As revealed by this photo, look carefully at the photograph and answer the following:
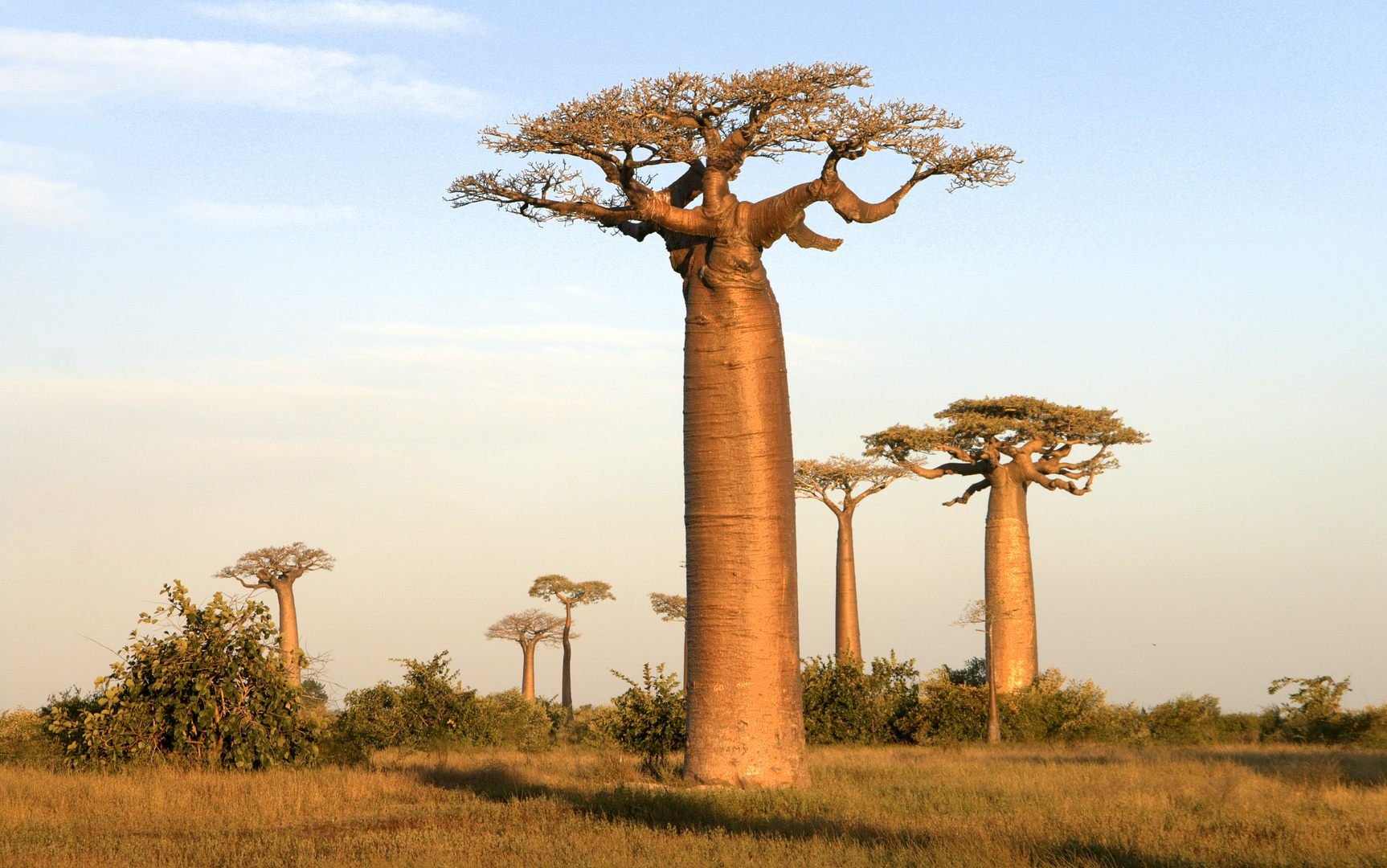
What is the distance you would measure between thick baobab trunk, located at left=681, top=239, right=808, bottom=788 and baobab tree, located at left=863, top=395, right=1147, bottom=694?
1197cm

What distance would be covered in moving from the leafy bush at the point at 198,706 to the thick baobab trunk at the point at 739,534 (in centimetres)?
414

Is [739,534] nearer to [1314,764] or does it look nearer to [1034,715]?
[1314,764]

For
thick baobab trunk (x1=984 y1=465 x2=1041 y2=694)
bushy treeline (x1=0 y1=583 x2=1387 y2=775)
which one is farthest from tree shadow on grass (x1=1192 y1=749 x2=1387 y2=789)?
thick baobab trunk (x1=984 y1=465 x2=1041 y2=694)

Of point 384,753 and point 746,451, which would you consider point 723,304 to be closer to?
point 746,451

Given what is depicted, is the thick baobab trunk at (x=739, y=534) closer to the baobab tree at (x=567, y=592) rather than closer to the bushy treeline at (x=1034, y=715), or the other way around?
the bushy treeline at (x=1034, y=715)

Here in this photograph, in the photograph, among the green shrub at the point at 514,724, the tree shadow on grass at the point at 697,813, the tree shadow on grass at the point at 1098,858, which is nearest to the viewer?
the tree shadow on grass at the point at 1098,858

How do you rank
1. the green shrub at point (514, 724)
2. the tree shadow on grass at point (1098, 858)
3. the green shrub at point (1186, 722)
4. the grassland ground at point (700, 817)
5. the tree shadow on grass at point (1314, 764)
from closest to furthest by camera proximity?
the tree shadow on grass at point (1098, 858) < the grassland ground at point (700, 817) < the tree shadow on grass at point (1314, 764) < the green shrub at point (514, 724) < the green shrub at point (1186, 722)

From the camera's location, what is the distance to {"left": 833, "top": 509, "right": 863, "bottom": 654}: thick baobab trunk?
24.1m

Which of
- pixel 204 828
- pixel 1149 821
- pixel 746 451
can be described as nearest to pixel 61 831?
pixel 204 828

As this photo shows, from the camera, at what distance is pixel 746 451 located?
356 inches

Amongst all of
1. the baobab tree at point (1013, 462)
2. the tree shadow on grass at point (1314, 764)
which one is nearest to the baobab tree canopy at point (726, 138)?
the tree shadow on grass at point (1314, 764)

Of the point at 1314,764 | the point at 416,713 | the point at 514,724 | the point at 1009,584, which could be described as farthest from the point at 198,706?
the point at 1009,584

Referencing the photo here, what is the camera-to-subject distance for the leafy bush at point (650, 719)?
12.5 meters

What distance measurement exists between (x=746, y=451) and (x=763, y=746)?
2.16 metres
